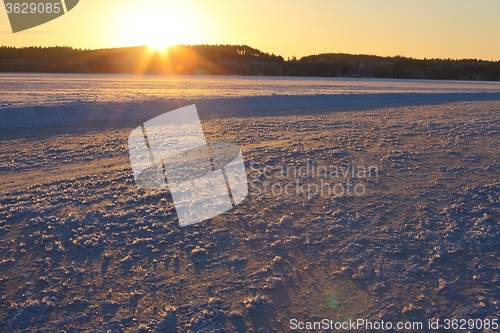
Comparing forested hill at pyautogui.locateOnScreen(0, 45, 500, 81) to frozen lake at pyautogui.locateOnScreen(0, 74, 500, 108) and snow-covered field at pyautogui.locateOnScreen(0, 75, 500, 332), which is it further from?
snow-covered field at pyautogui.locateOnScreen(0, 75, 500, 332)

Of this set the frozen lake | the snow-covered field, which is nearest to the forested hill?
the frozen lake

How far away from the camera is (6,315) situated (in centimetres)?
288

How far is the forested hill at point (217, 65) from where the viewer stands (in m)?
44.8

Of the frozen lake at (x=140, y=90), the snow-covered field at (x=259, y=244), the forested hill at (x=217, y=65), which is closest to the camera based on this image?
the snow-covered field at (x=259, y=244)

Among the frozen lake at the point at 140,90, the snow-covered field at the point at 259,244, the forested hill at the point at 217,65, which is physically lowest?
the snow-covered field at the point at 259,244

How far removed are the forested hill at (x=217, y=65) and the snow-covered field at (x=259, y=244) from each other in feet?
124

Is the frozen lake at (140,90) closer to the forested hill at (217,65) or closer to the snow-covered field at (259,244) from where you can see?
the snow-covered field at (259,244)

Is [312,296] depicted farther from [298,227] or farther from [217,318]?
[298,227]

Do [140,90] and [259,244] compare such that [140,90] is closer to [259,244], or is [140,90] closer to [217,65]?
[259,244]

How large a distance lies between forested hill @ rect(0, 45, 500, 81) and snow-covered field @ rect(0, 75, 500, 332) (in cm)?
3790

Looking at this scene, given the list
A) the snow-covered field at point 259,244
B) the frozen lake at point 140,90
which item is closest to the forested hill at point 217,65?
the frozen lake at point 140,90

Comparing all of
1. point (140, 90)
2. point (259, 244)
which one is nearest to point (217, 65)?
point (140, 90)

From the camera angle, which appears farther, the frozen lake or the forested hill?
the forested hill

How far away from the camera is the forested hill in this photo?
44.8 m
